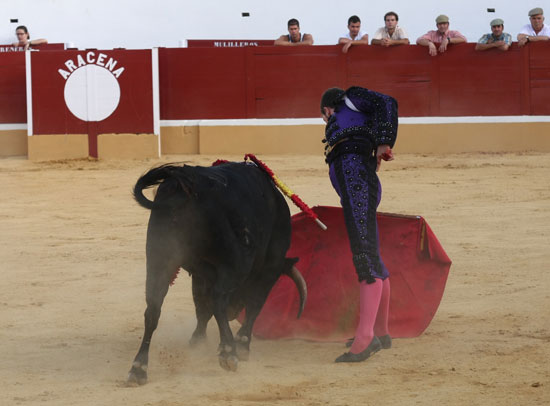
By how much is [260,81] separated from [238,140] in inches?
24.8

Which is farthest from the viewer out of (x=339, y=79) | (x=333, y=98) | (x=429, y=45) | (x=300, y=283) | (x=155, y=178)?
(x=339, y=79)

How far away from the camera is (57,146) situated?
32.4 ft

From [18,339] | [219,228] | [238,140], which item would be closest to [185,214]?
[219,228]

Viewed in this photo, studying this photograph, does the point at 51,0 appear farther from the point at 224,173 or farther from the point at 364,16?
the point at 224,173

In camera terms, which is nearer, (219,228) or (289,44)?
(219,228)

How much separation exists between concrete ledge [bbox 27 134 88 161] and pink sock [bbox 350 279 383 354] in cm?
689

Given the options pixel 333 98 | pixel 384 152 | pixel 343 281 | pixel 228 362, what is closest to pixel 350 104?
pixel 333 98

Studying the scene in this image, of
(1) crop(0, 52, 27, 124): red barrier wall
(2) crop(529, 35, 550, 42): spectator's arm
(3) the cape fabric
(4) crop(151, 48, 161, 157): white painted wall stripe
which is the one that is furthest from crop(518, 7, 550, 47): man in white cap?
(3) the cape fabric

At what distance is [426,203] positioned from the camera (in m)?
6.98

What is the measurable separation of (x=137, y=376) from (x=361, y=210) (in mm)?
901

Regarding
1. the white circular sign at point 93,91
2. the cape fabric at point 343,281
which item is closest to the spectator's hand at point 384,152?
the cape fabric at point 343,281

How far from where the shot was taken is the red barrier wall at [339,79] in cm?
996

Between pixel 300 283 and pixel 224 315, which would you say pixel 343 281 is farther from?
pixel 224 315

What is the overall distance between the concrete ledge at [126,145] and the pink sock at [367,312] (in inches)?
262
